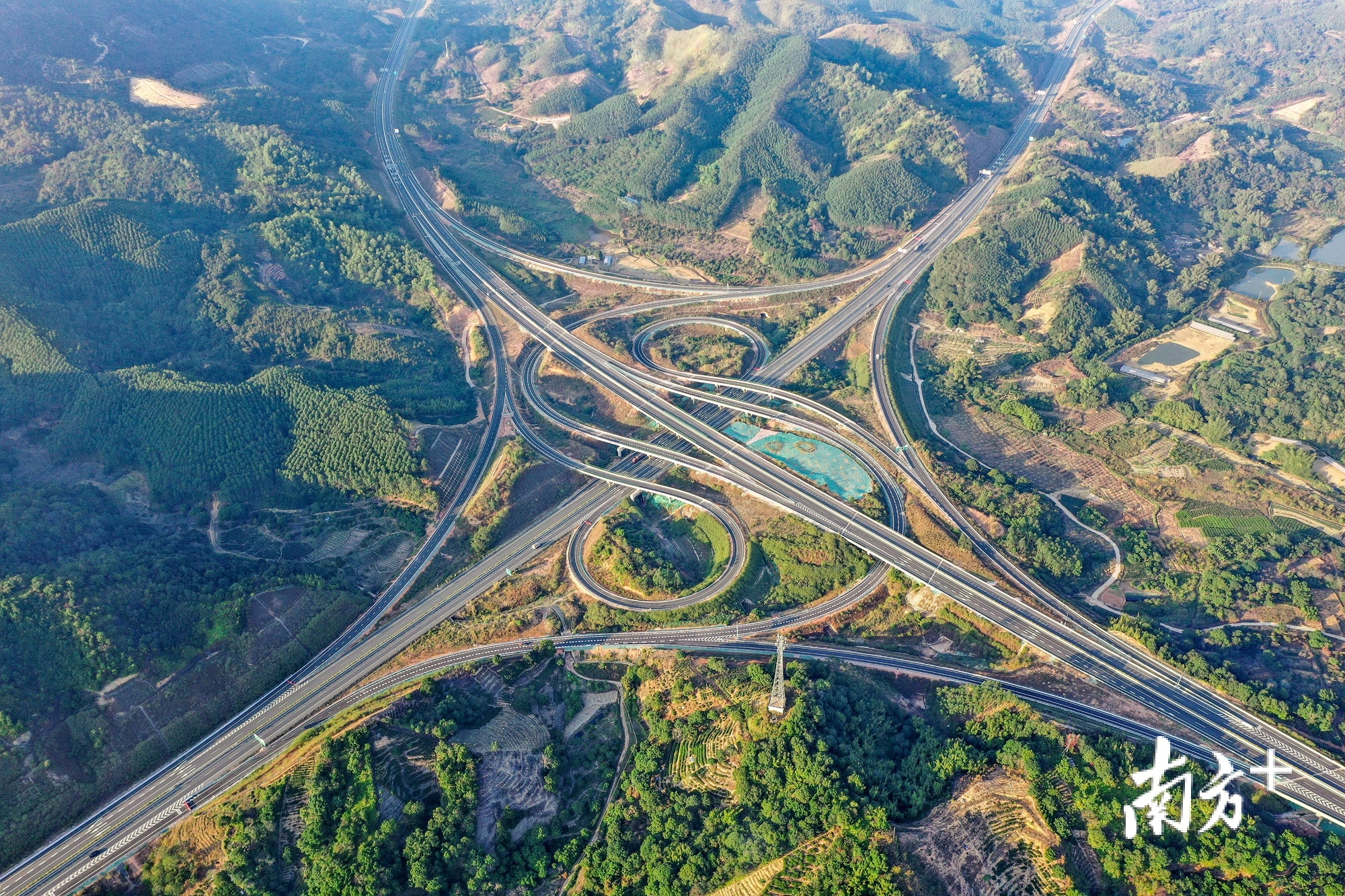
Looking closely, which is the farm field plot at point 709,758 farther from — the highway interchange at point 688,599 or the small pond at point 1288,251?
the small pond at point 1288,251

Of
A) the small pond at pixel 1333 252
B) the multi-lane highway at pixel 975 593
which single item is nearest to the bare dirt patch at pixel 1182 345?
the small pond at pixel 1333 252

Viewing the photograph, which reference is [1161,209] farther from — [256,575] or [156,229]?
[156,229]

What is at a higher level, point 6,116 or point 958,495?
point 6,116

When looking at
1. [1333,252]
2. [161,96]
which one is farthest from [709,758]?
[161,96]

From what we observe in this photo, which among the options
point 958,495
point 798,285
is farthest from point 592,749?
point 798,285

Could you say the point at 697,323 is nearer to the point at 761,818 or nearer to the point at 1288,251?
the point at 761,818

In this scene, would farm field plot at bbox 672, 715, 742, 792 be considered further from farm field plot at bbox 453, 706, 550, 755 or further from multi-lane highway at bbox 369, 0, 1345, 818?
multi-lane highway at bbox 369, 0, 1345, 818
